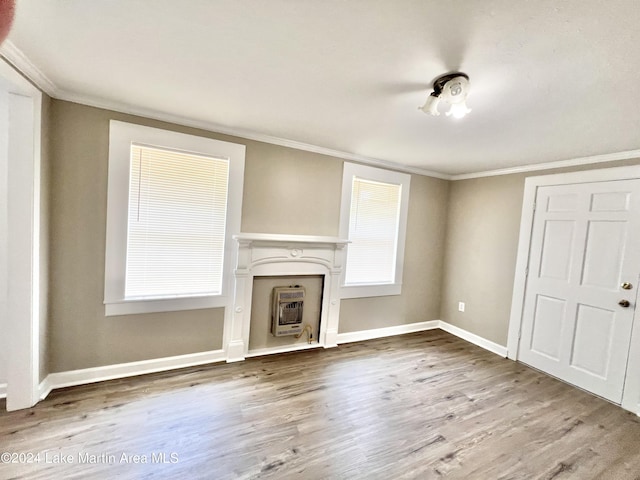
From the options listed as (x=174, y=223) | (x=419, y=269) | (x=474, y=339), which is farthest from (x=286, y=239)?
(x=474, y=339)

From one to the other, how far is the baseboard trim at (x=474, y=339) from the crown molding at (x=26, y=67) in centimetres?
494

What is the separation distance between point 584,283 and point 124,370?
4.45m

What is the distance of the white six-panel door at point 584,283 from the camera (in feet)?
8.40

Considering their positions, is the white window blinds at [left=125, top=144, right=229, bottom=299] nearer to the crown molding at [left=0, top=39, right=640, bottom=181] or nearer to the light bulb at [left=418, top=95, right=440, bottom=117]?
the crown molding at [left=0, top=39, right=640, bottom=181]

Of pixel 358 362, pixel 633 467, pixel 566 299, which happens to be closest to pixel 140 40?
pixel 358 362

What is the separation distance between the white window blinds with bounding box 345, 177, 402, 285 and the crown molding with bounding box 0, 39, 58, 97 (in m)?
2.78

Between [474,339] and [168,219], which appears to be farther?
[474,339]

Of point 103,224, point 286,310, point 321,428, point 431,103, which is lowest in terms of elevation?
point 321,428

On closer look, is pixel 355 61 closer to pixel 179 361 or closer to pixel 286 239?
pixel 286 239

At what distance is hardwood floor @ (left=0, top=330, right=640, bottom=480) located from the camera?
5.52 feet

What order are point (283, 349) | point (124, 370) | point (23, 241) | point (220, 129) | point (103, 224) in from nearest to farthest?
point (23, 241)
point (103, 224)
point (124, 370)
point (220, 129)
point (283, 349)

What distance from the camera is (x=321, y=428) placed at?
2.02 metres

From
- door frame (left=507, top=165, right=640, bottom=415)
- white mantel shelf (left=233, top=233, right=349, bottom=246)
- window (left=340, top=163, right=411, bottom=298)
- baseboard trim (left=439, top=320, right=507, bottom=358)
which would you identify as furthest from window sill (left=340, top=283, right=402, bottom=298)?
door frame (left=507, top=165, right=640, bottom=415)

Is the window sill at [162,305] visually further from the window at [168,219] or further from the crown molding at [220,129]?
the crown molding at [220,129]
